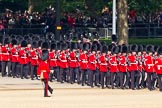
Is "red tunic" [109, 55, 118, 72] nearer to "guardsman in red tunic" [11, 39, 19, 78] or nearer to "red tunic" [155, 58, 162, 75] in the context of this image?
"red tunic" [155, 58, 162, 75]

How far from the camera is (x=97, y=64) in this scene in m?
44.2

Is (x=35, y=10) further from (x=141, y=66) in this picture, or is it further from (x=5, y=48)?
(x=141, y=66)

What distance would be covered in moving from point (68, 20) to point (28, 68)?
22.0 metres

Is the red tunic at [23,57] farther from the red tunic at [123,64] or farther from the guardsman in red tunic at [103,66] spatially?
the red tunic at [123,64]

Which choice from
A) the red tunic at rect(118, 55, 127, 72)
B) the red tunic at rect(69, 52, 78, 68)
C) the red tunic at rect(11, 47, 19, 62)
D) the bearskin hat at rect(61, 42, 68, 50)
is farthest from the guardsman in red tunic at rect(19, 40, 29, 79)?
the red tunic at rect(118, 55, 127, 72)

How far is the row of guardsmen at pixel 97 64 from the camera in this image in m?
43.2

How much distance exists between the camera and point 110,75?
43.8 metres

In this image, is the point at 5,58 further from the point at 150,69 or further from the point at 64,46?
the point at 150,69

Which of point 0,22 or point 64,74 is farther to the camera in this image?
point 0,22

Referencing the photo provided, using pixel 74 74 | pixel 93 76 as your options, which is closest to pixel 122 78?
pixel 93 76

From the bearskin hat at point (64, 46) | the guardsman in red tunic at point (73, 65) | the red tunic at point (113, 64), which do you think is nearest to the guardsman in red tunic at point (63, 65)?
the guardsman in red tunic at point (73, 65)

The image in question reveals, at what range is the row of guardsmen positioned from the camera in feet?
142

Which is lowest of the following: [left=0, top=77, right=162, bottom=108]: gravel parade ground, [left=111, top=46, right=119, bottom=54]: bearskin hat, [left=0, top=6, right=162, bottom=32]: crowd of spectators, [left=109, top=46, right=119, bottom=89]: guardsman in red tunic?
[left=0, top=77, right=162, bottom=108]: gravel parade ground

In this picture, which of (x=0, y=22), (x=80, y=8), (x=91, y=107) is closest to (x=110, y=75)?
(x=91, y=107)
